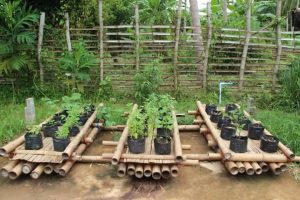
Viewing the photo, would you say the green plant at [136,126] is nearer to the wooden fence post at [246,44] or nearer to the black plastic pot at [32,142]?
the black plastic pot at [32,142]

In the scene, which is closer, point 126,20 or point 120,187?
point 120,187

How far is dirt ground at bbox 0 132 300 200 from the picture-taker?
380cm

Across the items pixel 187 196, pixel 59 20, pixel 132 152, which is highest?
pixel 59 20

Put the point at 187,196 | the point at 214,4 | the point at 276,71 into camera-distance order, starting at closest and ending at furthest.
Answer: the point at 187,196
the point at 276,71
the point at 214,4

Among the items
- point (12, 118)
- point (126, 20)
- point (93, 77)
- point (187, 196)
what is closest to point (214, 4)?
point (126, 20)

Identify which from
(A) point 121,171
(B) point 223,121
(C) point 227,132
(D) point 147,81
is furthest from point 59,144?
(D) point 147,81

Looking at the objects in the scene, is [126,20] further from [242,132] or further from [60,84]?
[242,132]

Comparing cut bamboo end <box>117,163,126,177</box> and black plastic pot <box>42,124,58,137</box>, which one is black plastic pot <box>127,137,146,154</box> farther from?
black plastic pot <box>42,124,58,137</box>

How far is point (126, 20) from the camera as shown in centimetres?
1288

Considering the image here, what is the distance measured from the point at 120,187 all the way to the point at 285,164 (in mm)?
1994

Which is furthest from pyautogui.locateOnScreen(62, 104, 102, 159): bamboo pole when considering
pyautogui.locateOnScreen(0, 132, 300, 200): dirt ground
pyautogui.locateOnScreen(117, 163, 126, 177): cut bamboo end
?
pyautogui.locateOnScreen(117, 163, 126, 177): cut bamboo end

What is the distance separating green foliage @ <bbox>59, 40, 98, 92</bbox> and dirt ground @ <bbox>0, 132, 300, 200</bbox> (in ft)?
10.5

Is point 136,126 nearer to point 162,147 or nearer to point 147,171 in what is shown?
point 162,147

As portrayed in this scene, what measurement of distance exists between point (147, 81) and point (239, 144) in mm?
3157
